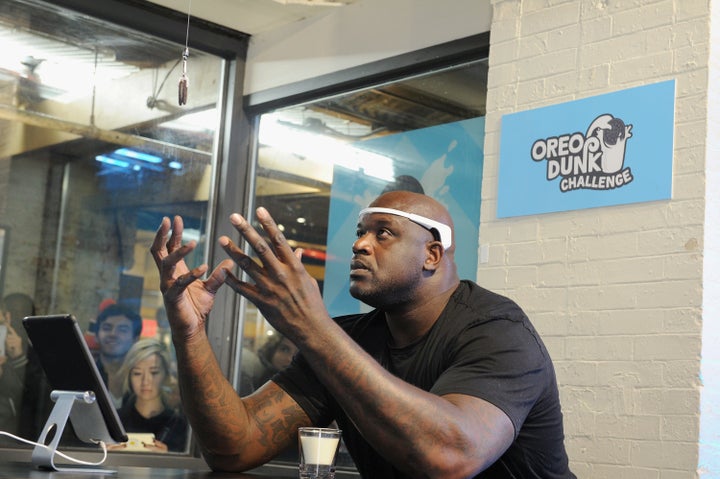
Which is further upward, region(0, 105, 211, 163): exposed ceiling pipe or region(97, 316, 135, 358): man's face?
region(0, 105, 211, 163): exposed ceiling pipe

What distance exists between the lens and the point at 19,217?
4582 millimetres

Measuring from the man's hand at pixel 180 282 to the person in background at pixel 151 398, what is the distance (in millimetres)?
2792

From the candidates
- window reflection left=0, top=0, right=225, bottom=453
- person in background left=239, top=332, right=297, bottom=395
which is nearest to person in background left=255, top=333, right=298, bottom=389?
person in background left=239, top=332, right=297, bottom=395

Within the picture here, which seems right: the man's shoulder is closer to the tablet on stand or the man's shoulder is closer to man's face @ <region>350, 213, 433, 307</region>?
man's face @ <region>350, 213, 433, 307</region>

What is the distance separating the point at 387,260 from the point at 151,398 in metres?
2.85

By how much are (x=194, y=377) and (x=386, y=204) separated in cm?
62

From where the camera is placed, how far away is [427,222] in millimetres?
2445

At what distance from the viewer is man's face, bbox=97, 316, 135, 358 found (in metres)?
4.80

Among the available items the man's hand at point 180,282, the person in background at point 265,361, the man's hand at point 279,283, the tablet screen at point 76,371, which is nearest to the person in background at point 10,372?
the person in background at point 265,361

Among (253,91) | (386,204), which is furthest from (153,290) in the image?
(386,204)

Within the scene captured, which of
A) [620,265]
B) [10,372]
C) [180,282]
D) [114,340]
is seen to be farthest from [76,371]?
[114,340]

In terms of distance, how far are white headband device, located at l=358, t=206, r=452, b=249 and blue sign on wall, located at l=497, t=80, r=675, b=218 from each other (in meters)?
1.00

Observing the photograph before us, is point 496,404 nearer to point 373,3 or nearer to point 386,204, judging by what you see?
point 386,204

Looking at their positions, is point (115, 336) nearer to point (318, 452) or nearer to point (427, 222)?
point (427, 222)
